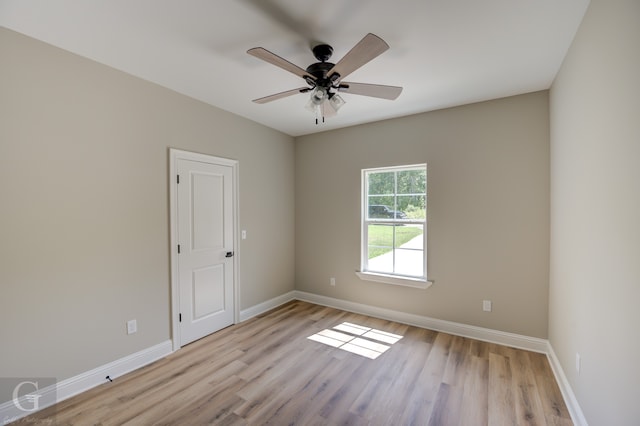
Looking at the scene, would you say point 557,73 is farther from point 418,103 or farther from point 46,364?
point 46,364

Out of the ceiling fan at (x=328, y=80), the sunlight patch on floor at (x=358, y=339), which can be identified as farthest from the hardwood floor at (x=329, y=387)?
the ceiling fan at (x=328, y=80)

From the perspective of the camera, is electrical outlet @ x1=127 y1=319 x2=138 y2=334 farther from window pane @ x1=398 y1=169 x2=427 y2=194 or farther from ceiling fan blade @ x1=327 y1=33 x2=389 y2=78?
window pane @ x1=398 y1=169 x2=427 y2=194

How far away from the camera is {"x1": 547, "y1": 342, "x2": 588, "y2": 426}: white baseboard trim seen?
179 centimetres

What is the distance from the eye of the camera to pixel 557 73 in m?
2.38

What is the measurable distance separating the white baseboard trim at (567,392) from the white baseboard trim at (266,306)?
326 cm

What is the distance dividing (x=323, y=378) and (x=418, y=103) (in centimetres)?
305

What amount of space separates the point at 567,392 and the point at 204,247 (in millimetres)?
3556

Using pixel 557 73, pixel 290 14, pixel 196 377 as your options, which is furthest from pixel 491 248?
pixel 196 377

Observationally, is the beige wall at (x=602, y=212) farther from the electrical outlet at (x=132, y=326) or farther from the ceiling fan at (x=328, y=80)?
the electrical outlet at (x=132, y=326)

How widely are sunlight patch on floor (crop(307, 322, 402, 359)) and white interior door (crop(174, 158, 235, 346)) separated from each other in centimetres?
123

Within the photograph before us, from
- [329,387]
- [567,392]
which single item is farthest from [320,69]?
[567,392]

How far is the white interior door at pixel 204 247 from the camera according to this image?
9.56 feet

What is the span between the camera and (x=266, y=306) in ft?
12.9

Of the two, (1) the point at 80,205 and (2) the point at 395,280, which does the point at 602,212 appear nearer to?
(2) the point at 395,280
